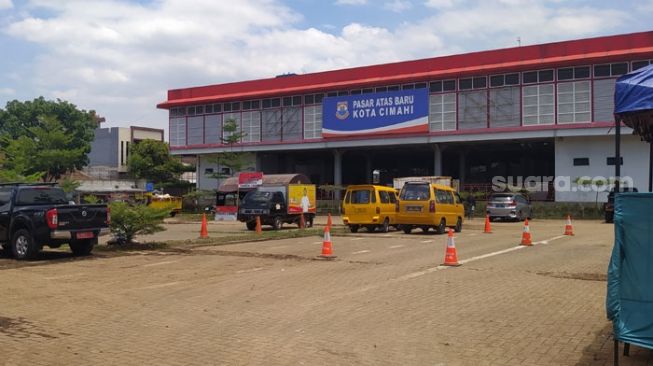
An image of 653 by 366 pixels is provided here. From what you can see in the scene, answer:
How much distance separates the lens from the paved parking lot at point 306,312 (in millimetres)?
6312

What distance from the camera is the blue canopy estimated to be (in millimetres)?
5965

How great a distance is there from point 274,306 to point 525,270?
20.8ft

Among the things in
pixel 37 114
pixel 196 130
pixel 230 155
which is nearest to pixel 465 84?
pixel 230 155

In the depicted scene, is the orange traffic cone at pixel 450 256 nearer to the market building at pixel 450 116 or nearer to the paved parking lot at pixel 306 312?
the paved parking lot at pixel 306 312

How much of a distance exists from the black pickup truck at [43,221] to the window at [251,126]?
38163mm

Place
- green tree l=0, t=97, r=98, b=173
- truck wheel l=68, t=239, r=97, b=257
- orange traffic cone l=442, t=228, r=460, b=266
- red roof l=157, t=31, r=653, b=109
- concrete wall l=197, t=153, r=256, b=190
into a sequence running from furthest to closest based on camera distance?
green tree l=0, t=97, r=98, b=173
concrete wall l=197, t=153, r=256, b=190
red roof l=157, t=31, r=653, b=109
truck wheel l=68, t=239, r=97, b=257
orange traffic cone l=442, t=228, r=460, b=266

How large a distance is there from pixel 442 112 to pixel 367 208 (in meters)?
22.6

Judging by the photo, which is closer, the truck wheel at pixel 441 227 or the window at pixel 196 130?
the truck wheel at pixel 441 227

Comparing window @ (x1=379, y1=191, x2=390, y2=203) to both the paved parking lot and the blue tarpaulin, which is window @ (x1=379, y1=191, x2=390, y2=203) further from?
the blue tarpaulin

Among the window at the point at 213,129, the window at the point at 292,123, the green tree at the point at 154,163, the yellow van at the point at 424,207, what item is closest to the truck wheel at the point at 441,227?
the yellow van at the point at 424,207

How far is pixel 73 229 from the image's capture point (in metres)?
14.8

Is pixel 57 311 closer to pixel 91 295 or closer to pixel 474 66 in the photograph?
pixel 91 295

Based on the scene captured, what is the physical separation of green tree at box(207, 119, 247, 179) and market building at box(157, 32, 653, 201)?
93 cm

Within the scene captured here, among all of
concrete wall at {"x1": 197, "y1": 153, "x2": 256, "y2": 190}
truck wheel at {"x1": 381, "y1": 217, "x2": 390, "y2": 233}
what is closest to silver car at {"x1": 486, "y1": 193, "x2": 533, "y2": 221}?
truck wheel at {"x1": 381, "y1": 217, "x2": 390, "y2": 233}
